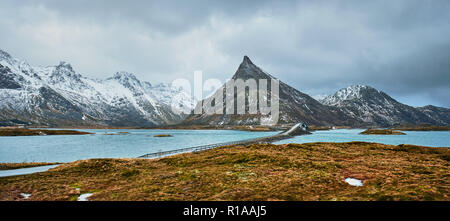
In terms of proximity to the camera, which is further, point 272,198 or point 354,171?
point 354,171

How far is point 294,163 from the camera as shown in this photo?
115 ft

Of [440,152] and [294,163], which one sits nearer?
[294,163]

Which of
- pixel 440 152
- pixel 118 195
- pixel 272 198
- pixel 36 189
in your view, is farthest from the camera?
pixel 440 152

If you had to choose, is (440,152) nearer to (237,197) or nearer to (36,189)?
(237,197)

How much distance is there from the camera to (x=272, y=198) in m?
18.6
